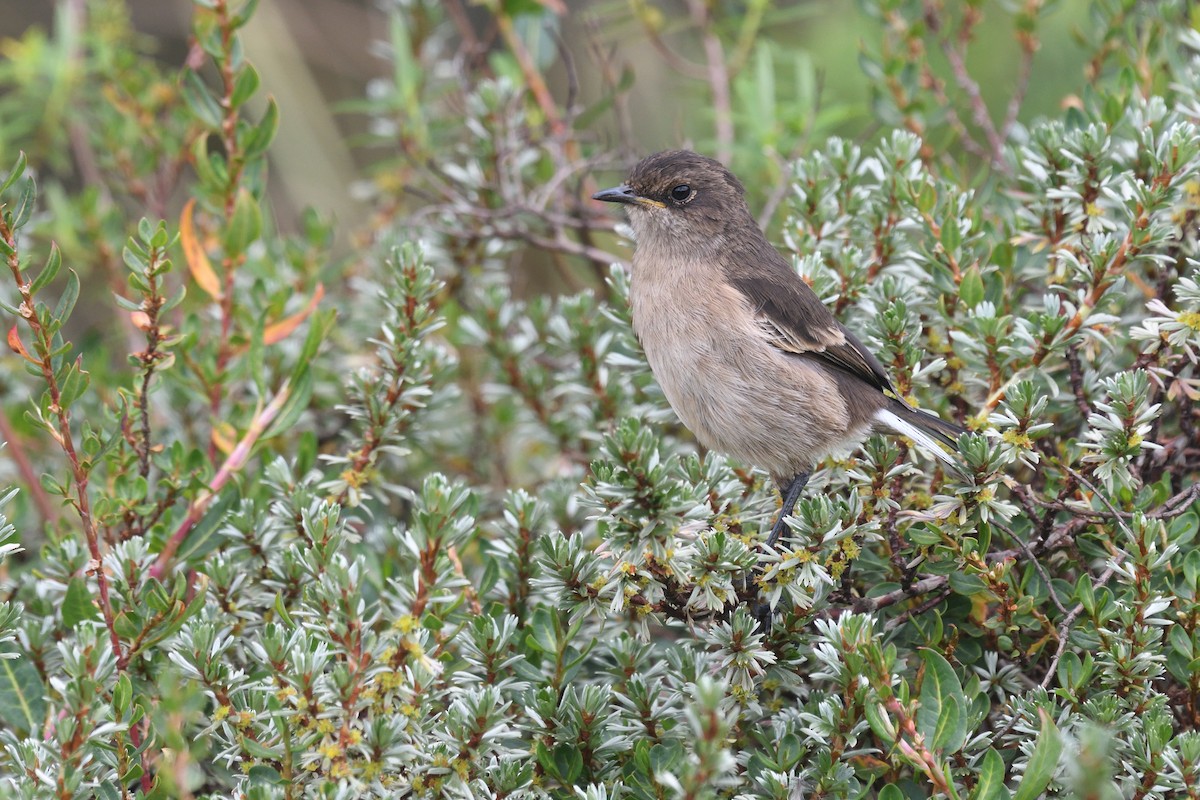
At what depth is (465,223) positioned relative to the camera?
516 cm

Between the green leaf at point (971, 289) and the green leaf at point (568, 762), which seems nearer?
the green leaf at point (568, 762)

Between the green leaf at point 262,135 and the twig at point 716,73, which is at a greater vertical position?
the green leaf at point 262,135

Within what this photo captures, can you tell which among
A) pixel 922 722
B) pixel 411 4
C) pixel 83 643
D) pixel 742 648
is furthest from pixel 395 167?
pixel 922 722

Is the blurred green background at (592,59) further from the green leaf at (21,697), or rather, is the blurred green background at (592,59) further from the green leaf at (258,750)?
the green leaf at (258,750)

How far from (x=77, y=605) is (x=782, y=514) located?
2.17 meters

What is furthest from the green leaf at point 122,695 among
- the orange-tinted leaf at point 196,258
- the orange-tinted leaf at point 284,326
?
the orange-tinted leaf at point 196,258

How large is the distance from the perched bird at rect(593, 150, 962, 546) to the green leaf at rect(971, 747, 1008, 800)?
104cm

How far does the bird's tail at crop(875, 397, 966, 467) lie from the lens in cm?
320

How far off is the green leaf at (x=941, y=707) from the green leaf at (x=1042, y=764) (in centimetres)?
16

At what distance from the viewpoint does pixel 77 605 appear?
3203 mm

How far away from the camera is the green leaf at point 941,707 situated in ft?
8.18

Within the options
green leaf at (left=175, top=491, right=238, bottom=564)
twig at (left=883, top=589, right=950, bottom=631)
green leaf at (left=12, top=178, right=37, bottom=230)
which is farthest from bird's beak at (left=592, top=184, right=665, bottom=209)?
green leaf at (left=12, top=178, right=37, bottom=230)

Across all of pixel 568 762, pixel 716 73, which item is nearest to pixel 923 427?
pixel 568 762

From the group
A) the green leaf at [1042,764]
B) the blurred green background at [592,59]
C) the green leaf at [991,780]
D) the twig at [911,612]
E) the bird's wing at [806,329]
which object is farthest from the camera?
the blurred green background at [592,59]
